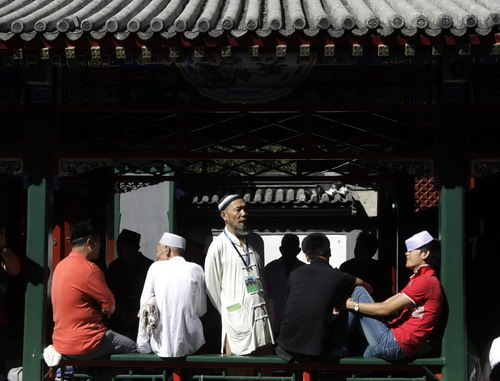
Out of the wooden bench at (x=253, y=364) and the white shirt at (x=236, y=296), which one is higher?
the white shirt at (x=236, y=296)

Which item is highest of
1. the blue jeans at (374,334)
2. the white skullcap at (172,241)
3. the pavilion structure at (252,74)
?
the pavilion structure at (252,74)

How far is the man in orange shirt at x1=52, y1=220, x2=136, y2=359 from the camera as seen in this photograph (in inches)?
314

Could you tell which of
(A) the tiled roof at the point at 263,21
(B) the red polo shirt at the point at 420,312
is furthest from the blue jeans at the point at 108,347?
(A) the tiled roof at the point at 263,21

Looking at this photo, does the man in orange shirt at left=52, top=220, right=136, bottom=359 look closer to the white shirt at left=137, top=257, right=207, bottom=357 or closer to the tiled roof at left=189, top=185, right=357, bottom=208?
the white shirt at left=137, top=257, right=207, bottom=357

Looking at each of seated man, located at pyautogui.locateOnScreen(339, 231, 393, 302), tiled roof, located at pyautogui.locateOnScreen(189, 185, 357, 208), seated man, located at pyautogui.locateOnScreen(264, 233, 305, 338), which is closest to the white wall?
tiled roof, located at pyautogui.locateOnScreen(189, 185, 357, 208)

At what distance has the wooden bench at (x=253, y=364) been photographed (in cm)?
793

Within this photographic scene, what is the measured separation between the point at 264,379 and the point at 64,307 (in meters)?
1.91

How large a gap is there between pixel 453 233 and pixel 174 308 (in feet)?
8.67

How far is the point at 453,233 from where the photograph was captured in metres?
8.20

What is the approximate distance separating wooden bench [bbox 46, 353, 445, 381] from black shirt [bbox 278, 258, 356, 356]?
0.21 metres

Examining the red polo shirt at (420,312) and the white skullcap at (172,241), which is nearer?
the red polo shirt at (420,312)

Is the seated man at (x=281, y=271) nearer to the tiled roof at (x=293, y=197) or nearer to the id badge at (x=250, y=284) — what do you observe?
the id badge at (x=250, y=284)

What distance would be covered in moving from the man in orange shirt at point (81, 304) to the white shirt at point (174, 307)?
35 cm

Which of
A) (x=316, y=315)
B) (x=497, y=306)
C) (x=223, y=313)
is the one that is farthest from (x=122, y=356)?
(x=497, y=306)
